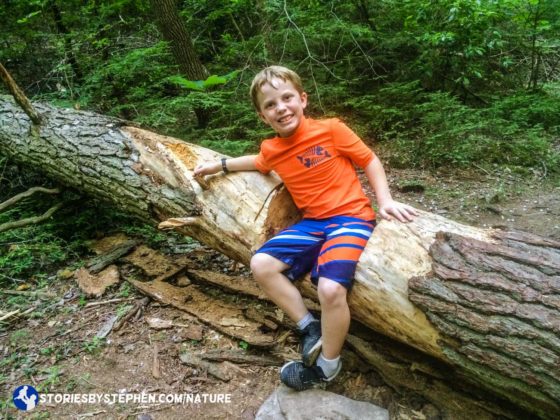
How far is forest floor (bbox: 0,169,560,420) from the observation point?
229 cm

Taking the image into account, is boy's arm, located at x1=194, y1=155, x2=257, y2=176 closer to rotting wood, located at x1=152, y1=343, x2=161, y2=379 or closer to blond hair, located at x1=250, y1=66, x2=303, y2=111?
blond hair, located at x1=250, y1=66, x2=303, y2=111

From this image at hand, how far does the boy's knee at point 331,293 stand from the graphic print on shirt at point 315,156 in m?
0.86

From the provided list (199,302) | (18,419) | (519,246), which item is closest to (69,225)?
(199,302)

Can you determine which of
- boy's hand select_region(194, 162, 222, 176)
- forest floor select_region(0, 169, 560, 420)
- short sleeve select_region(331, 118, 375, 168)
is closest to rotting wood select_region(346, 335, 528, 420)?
forest floor select_region(0, 169, 560, 420)

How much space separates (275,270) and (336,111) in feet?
14.9

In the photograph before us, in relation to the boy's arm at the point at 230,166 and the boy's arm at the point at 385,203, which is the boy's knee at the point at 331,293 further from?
the boy's arm at the point at 230,166

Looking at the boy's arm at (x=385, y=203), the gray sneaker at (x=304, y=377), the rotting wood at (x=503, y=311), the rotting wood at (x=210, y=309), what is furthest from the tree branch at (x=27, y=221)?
the rotting wood at (x=503, y=311)

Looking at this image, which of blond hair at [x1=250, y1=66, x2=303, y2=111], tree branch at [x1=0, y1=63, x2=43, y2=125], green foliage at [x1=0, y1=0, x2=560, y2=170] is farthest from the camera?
green foliage at [x1=0, y1=0, x2=560, y2=170]

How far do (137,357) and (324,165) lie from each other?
6.16ft

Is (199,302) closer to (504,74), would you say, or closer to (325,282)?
(325,282)

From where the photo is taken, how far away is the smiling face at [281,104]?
8.02 feet

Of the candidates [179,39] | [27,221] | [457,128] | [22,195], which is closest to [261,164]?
[27,221]

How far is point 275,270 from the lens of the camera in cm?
231

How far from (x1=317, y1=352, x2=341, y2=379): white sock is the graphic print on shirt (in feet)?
4.04
